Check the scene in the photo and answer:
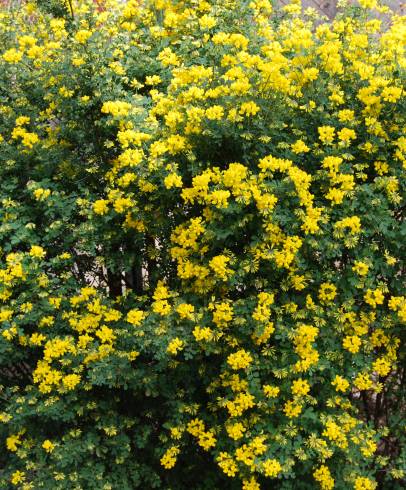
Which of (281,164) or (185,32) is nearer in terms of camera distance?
(281,164)

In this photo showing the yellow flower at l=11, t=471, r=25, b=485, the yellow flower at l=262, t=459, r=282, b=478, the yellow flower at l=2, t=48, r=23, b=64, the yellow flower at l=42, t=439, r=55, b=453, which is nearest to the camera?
the yellow flower at l=262, t=459, r=282, b=478

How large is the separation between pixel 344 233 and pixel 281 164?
410 mm

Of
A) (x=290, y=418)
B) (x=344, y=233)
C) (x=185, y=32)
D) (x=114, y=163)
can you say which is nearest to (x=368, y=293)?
(x=344, y=233)

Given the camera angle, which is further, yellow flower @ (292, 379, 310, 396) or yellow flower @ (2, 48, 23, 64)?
yellow flower @ (2, 48, 23, 64)

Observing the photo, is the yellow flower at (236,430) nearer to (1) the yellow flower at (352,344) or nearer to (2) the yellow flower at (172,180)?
(1) the yellow flower at (352,344)

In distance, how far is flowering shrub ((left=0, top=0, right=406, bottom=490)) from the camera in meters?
2.62

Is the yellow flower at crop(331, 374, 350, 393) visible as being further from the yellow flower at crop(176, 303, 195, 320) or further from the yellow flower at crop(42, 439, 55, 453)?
the yellow flower at crop(42, 439, 55, 453)

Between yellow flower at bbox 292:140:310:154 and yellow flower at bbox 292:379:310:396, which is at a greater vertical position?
yellow flower at bbox 292:140:310:154

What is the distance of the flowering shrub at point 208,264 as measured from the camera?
2615 millimetres

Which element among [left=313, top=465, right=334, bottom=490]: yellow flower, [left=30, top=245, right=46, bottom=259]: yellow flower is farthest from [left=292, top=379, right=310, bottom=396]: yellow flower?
[left=30, top=245, right=46, bottom=259]: yellow flower

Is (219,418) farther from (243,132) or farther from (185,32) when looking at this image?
(185,32)

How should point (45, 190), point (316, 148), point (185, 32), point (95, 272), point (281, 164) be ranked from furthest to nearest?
point (185, 32) → point (95, 272) → point (45, 190) → point (316, 148) → point (281, 164)

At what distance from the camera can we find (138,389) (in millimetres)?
3012

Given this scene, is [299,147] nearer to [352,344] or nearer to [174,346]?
[352,344]
